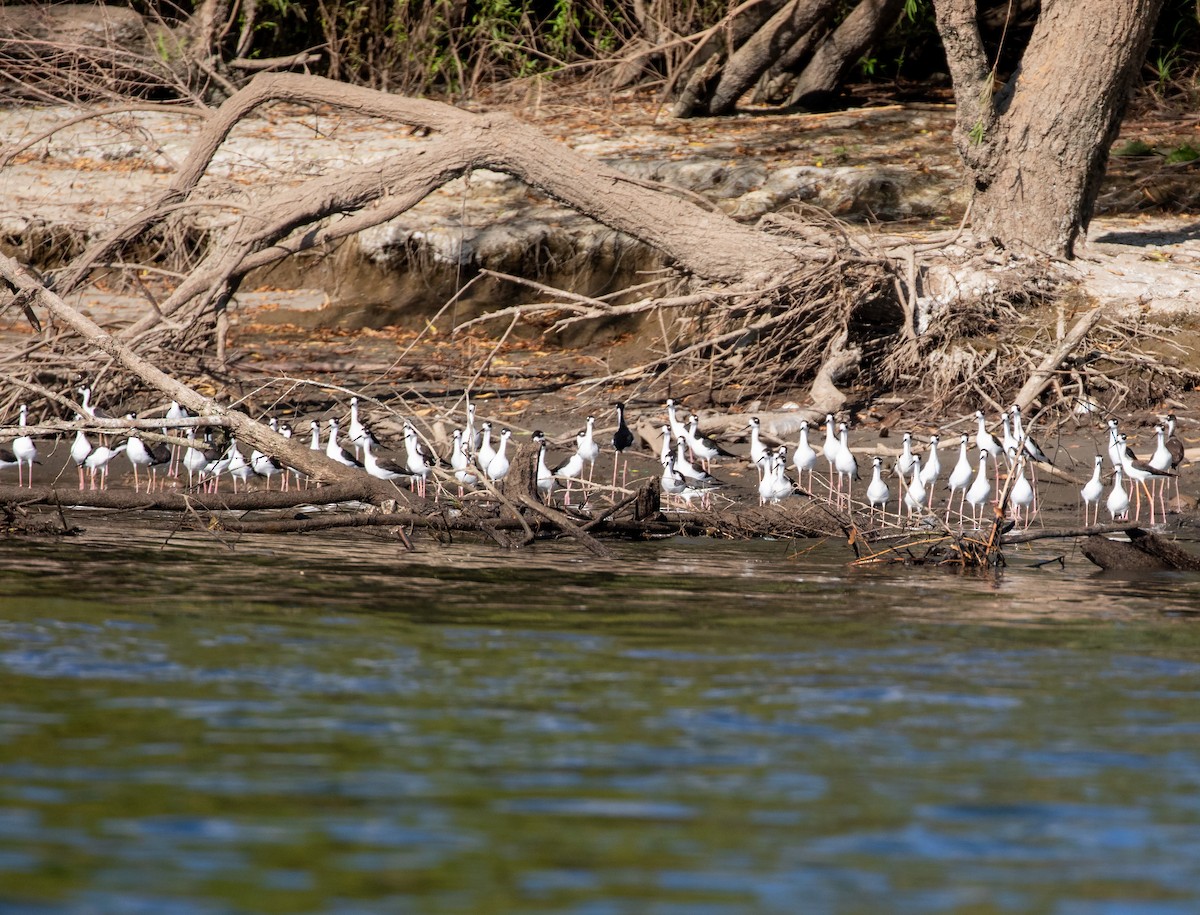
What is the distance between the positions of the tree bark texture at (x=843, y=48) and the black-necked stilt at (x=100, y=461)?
12.7 meters

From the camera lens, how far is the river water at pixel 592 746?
15.1 feet

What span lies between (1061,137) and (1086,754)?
11.7m

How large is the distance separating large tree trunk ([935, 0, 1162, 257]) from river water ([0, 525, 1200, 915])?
759 centimetres

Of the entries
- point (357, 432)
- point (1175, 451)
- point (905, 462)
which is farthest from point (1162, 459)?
point (357, 432)

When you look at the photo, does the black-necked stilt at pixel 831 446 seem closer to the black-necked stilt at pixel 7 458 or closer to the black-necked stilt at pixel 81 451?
the black-necked stilt at pixel 81 451

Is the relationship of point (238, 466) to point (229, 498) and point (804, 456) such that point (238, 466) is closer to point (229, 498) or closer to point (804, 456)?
point (229, 498)

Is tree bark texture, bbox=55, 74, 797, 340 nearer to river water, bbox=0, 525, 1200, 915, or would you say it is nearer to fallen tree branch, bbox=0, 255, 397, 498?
fallen tree branch, bbox=0, 255, 397, 498

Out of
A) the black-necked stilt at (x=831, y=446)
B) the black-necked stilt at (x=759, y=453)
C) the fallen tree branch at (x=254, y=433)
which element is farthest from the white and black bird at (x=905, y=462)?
the fallen tree branch at (x=254, y=433)

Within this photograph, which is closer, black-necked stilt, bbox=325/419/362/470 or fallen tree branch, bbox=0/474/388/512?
fallen tree branch, bbox=0/474/388/512

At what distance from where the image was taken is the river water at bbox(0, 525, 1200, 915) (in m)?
4.61

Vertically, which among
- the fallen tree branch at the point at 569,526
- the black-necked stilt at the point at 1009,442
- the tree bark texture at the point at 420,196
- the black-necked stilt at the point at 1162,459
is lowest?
the fallen tree branch at the point at 569,526

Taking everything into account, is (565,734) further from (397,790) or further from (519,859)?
(519,859)

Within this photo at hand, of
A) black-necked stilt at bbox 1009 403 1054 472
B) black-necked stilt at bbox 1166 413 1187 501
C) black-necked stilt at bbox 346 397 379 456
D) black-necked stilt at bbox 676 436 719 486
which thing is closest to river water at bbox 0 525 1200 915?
black-necked stilt at bbox 1009 403 1054 472

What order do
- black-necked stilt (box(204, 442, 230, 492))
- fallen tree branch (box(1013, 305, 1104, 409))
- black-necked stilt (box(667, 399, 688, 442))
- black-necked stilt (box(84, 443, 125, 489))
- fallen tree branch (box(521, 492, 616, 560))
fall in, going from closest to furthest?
fallen tree branch (box(521, 492, 616, 560)), black-necked stilt (box(204, 442, 230, 492)), black-necked stilt (box(84, 443, 125, 489)), black-necked stilt (box(667, 399, 688, 442)), fallen tree branch (box(1013, 305, 1104, 409))
